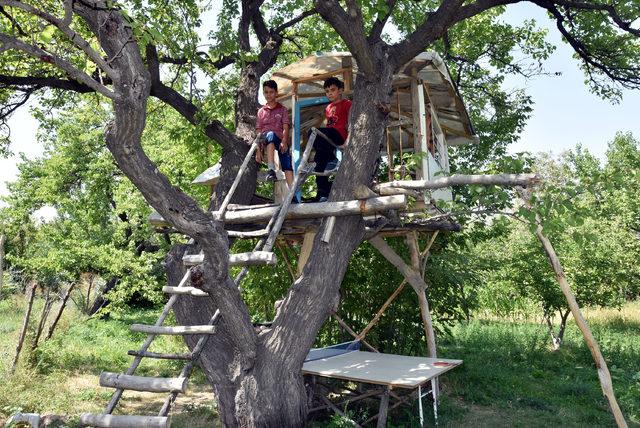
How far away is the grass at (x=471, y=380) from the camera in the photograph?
884 centimetres

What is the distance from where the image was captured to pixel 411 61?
7.59m

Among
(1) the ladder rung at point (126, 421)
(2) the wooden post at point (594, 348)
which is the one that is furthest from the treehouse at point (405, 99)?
(1) the ladder rung at point (126, 421)

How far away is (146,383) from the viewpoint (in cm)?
542

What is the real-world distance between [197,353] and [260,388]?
2.48 feet

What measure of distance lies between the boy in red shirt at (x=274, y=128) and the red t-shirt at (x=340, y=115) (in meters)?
0.61

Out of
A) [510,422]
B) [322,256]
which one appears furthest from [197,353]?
[510,422]

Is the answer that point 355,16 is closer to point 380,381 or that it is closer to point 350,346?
point 380,381

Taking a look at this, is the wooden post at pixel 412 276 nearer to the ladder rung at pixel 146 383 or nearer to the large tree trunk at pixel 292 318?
the large tree trunk at pixel 292 318

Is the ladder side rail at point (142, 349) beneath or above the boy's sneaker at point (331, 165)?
beneath

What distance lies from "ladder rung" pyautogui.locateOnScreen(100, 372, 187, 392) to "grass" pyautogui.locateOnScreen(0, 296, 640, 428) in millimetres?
2562

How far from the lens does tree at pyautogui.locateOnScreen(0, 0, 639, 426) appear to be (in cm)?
468

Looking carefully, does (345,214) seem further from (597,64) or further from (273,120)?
(597,64)

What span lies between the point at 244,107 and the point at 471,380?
275 inches

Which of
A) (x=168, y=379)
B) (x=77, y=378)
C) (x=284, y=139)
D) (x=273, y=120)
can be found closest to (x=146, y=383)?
(x=168, y=379)
